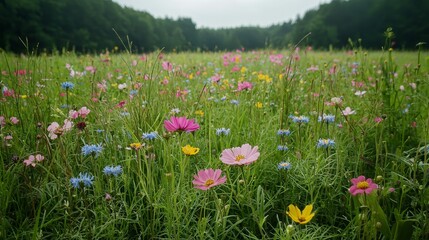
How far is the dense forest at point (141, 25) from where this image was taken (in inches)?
760

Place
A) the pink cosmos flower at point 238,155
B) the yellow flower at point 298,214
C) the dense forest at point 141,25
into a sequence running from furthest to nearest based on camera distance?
the dense forest at point 141,25 → the pink cosmos flower at point 238,155 → the yellow flower at point 298,214

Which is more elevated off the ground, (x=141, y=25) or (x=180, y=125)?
(x=141, y=25)

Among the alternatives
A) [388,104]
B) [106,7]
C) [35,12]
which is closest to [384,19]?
[106,7]

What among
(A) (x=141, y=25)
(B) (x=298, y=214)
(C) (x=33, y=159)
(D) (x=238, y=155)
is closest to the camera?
(B) (x=298, y=214)

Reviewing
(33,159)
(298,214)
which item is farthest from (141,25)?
(298,214)

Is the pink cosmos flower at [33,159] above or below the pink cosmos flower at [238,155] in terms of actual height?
below

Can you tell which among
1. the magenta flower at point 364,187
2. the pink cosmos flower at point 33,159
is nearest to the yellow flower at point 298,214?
the magenta flower at point 364,187

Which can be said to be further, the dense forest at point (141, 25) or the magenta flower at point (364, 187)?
the dense forest at point (141, 25)

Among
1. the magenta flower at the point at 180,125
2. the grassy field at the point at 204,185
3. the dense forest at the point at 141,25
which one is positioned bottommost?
the grassy field at the point at 204,185

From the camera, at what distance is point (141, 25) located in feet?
106

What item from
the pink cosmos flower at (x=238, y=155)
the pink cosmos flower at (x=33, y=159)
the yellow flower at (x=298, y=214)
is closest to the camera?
the yellow flower at (x=298, y=214)

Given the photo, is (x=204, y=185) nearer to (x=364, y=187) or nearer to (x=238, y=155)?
(x=238, y=155)

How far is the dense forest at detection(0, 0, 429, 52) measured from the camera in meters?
19.3

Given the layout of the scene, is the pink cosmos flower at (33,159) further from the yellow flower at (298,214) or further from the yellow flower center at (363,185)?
the yellow flower center at (363,185)
